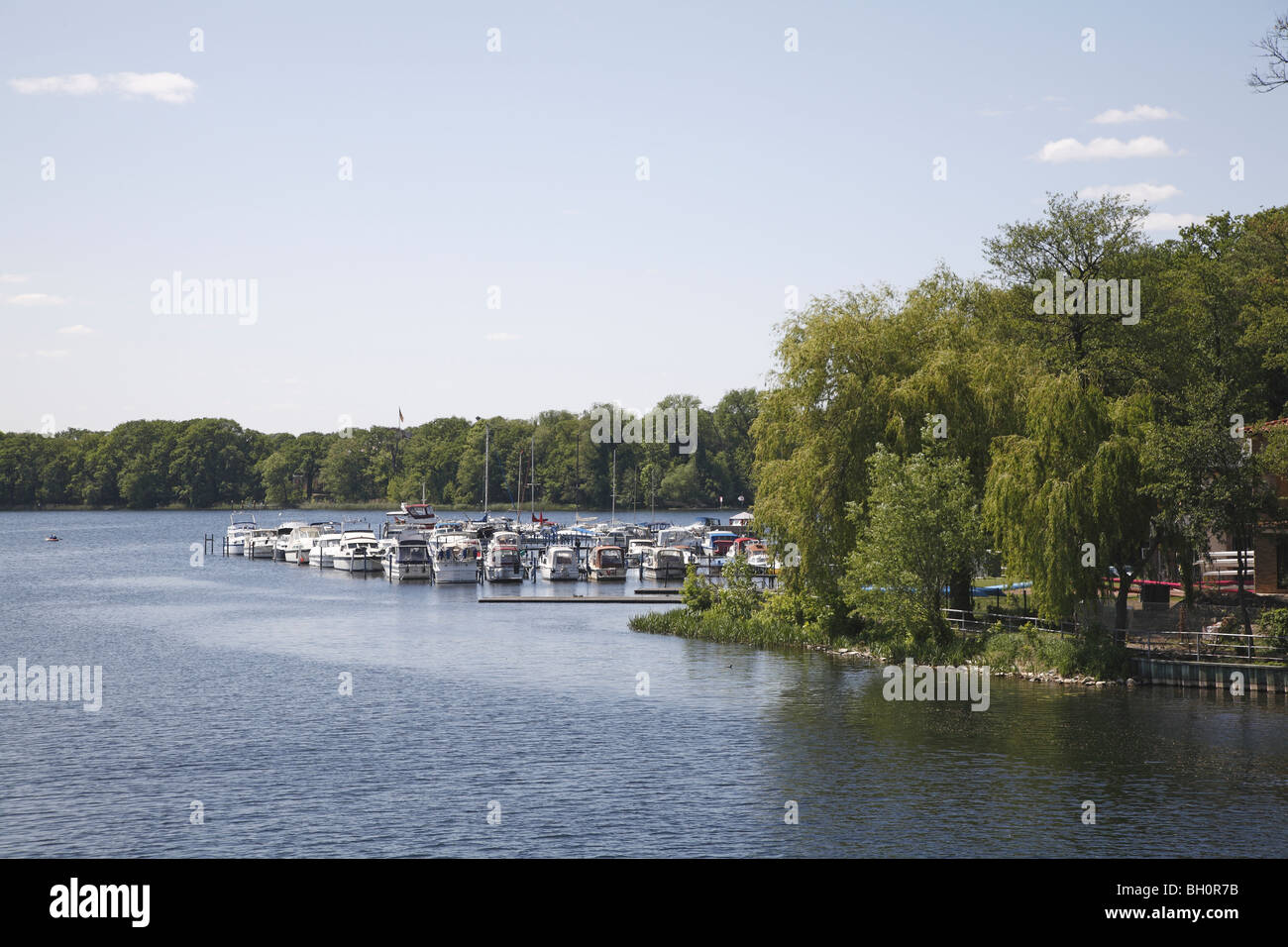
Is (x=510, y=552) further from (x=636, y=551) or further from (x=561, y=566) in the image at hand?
(x=636, y=551)

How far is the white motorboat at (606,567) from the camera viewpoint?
103875 mm

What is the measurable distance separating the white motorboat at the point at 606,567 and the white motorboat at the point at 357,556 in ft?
79.1

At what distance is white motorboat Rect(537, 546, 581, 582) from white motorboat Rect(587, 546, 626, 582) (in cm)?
147

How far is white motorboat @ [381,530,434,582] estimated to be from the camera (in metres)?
104

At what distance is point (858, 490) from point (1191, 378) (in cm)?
1686

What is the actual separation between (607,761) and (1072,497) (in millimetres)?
21228

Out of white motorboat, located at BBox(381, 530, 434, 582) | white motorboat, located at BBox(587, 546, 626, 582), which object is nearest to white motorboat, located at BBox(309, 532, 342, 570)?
white motorboat, located at BBox(381, 530, 434, 582)

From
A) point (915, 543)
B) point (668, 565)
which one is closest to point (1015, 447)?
point (915, 543)
